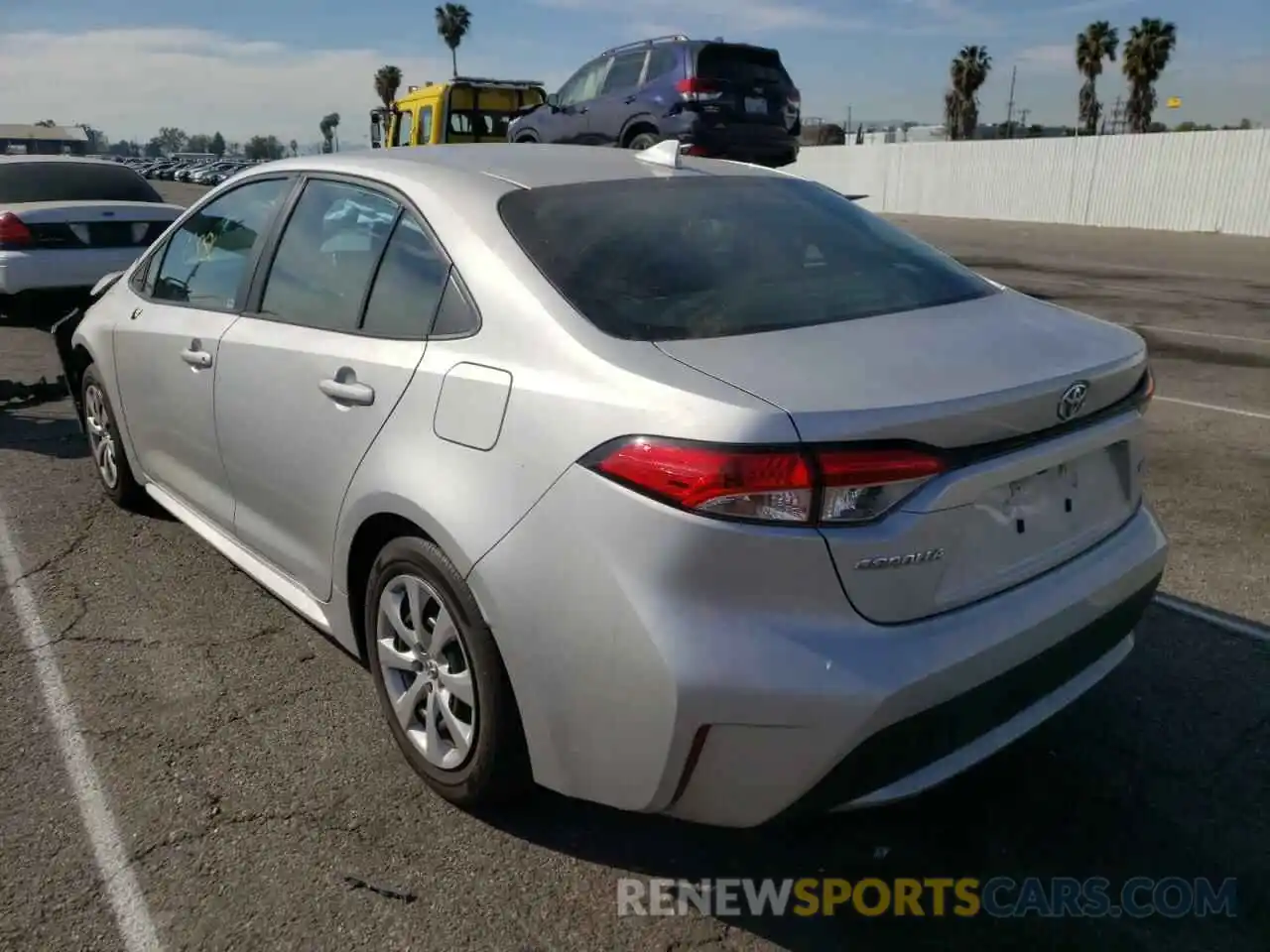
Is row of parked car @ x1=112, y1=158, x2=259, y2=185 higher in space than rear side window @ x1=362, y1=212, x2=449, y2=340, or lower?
lower

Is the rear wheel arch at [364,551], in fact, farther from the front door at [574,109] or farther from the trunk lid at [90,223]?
the front door at [574,109]

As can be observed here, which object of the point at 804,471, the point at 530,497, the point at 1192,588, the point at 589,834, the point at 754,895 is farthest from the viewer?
the point at 1192,588

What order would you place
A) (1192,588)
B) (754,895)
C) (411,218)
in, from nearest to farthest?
(754,895) → (411,218) → (1192,588)

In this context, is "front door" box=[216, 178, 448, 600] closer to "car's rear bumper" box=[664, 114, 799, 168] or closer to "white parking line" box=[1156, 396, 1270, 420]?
"white parking line" box=[1156, 396, 1270, 420]

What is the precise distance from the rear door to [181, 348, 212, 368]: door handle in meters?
9.68

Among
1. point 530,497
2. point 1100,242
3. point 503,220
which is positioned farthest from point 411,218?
point 1100,242

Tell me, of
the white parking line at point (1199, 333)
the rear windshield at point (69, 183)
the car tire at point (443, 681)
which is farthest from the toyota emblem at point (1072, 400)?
the rear windshield at point (69, 183)

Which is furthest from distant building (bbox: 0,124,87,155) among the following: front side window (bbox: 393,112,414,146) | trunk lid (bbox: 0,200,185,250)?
trunk lid (bbox: 0,200,185,250)

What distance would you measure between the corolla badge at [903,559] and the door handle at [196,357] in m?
2.55

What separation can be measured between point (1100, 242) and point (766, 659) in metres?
22.8

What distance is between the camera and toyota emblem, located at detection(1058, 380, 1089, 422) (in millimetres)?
2412

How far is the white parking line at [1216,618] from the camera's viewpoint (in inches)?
150

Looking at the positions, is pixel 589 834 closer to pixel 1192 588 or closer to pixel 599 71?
pixel 1192 588

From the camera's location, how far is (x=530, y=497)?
2.35 metres
